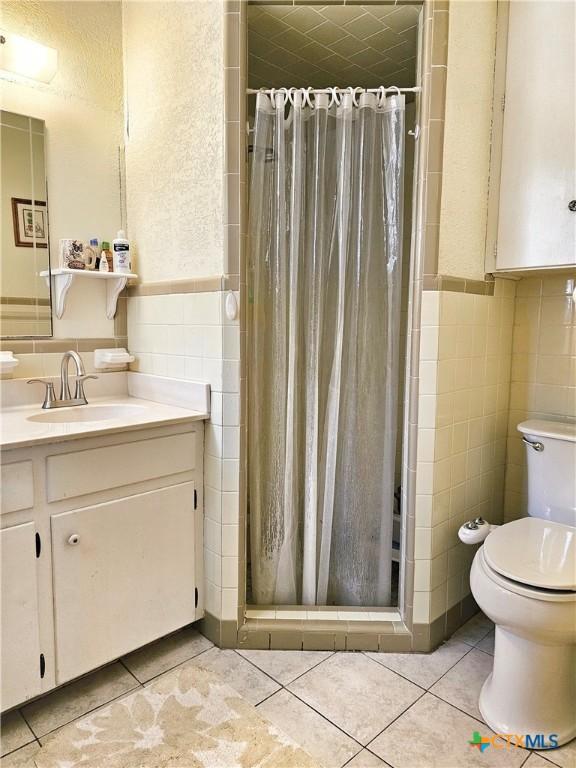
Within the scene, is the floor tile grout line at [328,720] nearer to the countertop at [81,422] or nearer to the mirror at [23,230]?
the countertop at [81,422]

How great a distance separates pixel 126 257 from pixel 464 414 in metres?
1.47

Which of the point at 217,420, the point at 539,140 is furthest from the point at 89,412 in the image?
the point at 539,140

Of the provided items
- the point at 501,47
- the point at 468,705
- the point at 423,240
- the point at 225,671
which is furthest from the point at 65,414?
the point at 501,47

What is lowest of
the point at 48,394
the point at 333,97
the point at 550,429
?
the point at 550,429

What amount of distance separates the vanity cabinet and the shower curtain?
28 centimetres

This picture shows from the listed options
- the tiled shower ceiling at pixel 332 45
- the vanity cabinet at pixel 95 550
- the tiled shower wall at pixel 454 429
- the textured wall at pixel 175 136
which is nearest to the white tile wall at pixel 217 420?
the vanity cabinet at pixel 95 550

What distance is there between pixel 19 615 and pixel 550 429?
1826 millimetres

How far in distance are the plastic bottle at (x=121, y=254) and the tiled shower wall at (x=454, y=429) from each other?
1193mm

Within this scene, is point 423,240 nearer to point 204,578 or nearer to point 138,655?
point 204,578

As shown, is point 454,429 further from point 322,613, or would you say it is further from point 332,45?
point 332,45

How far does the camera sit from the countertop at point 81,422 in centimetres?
138

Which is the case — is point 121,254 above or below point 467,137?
below

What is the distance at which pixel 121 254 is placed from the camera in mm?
2012

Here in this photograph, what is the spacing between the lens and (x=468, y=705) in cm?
154
